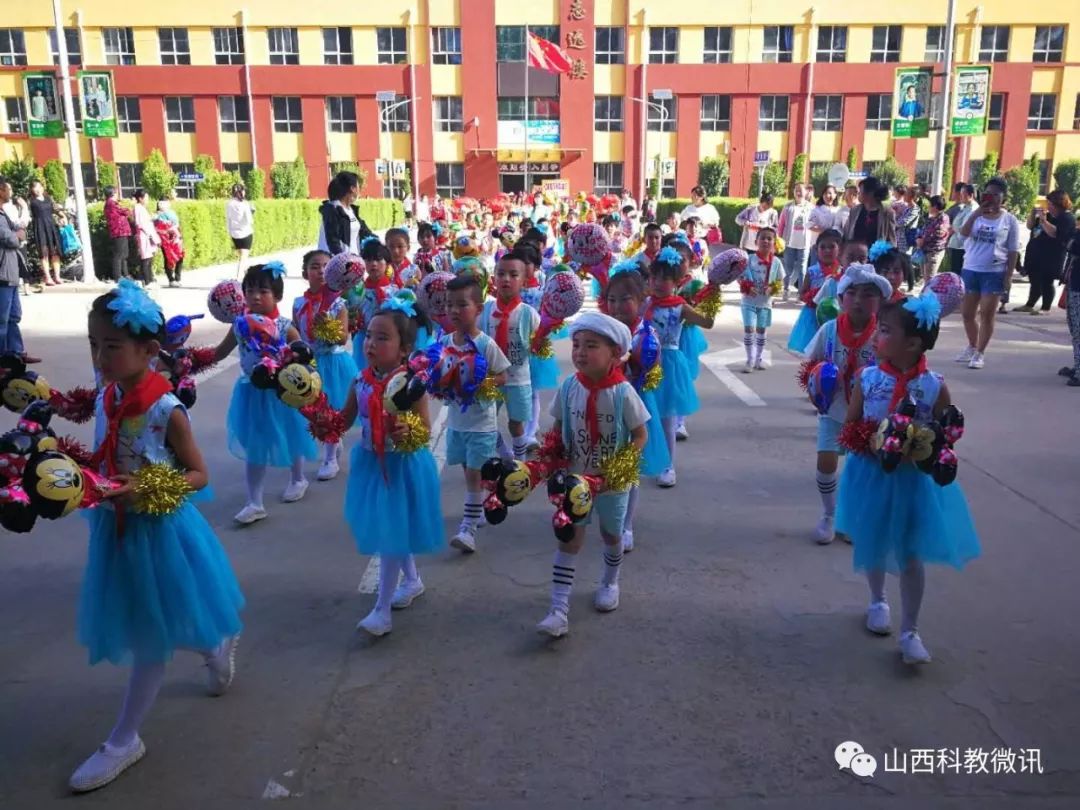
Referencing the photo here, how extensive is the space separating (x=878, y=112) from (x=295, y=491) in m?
47.6

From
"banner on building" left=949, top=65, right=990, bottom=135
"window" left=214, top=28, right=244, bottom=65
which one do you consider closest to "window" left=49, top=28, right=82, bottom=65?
"window" left=214, top=28, right=244, bottom=65

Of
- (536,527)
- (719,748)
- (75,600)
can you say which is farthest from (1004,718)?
(75,600)

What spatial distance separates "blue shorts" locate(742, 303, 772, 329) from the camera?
9.84m

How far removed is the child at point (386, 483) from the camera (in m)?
4.00

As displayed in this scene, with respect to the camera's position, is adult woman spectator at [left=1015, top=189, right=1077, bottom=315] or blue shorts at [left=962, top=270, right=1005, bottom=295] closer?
blue shorts at [left=962, top=270, right=1005, bottom=295]

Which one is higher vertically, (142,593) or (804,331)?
(804,331)

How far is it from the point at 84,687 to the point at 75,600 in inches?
38.4

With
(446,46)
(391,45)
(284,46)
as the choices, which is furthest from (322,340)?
(284,46)

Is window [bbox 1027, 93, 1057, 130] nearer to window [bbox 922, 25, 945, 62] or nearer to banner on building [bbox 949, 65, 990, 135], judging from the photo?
window [bbox 922, 25, 945, 62]

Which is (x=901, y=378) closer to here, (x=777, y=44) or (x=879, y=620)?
(x=879, y=620)

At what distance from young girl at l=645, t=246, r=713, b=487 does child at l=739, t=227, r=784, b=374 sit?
322 cm

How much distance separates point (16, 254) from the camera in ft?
32.7

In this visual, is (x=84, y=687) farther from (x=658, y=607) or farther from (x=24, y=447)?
(x=658, y=607)

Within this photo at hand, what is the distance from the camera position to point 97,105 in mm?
→ 18828
